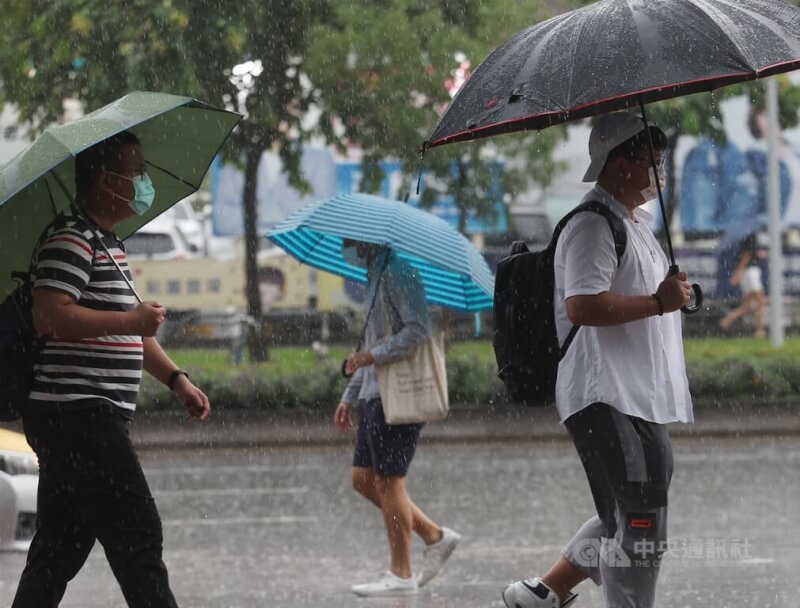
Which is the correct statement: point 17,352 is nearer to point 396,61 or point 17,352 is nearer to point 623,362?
point 623,362

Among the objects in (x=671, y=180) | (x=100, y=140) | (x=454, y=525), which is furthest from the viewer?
(x=671, y=180)

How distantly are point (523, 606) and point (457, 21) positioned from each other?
13.3 metres

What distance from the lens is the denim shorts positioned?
22.8 ft

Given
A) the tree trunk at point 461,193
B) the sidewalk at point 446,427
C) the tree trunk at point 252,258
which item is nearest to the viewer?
the sidewalk at point 446,427

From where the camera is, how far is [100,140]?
14.3ft

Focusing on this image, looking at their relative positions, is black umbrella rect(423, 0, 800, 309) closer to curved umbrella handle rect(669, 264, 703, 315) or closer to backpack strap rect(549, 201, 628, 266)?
curved umbrella handle rect(669, 264, 703, 315)

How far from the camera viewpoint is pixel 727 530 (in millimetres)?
8492

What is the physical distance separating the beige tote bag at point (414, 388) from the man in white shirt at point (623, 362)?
211 centimetres

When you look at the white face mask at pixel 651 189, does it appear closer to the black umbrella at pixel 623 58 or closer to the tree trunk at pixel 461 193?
the black umbrella at pixel 623 58

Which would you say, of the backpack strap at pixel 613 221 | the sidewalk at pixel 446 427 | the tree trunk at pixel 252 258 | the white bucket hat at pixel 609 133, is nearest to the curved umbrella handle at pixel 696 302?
the backpack strap at pixel 613 221

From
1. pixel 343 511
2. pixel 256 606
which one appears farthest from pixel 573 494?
pixel 256 606

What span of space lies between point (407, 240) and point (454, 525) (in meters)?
2.55

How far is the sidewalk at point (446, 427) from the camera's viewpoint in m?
14.1

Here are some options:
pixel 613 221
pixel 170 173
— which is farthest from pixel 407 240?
pixel 613 221
